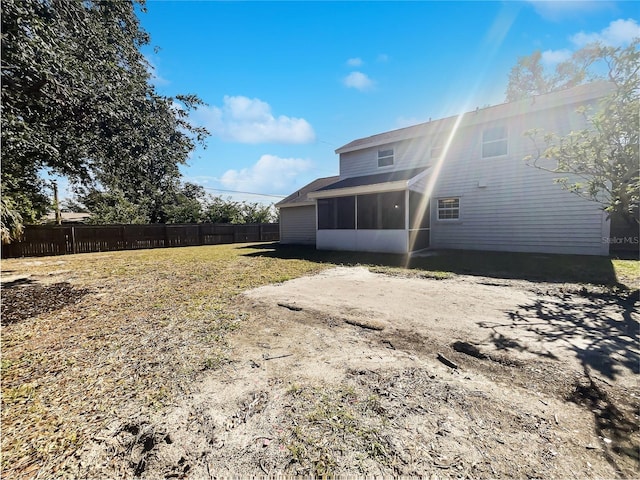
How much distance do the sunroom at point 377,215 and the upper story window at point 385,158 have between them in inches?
56.1

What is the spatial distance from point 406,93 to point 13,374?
14.2 meters

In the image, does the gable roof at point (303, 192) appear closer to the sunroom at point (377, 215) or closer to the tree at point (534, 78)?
the sunroom at point (377, 215)

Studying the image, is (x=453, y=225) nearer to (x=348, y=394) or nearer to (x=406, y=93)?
(x=406, y=93)

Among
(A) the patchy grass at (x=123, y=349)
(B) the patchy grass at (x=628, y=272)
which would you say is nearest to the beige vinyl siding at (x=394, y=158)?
(A) the patchy grass at (x=123, y=349)

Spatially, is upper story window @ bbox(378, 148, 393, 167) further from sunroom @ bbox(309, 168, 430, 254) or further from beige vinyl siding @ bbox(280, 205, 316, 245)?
beige vinyl siding @ bbox(280, 205, 316, 245)

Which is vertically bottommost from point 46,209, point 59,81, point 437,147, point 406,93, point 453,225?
point 453,225

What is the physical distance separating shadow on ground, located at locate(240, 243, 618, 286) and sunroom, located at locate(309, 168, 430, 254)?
0.76 m

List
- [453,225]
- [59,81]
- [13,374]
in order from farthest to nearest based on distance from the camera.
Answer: [453,225]
[59,81]
[13,374]

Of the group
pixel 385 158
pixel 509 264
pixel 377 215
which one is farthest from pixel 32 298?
pixel 385 158

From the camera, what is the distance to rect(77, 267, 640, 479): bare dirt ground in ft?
5.53

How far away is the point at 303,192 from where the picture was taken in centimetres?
1820

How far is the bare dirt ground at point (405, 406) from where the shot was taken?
5.53ft

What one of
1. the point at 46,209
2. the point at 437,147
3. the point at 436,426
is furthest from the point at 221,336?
the point at 46,209

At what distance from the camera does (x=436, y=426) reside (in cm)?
196
